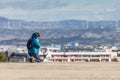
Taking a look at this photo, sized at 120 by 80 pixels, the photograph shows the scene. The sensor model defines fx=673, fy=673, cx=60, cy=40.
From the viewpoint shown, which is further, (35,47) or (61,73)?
(35,47)

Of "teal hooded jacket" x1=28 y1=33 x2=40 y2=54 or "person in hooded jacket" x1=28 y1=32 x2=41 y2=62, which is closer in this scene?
"person in hooded jacket" x1=28 y1=32 x2=41 y2=62

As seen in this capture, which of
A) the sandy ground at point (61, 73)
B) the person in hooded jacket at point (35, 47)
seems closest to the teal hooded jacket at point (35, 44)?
the person in hooded jacket at point (35, 47)

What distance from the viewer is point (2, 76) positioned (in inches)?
813

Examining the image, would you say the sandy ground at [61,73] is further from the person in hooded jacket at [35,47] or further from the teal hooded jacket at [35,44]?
the teal hooded jacket at [35,44]

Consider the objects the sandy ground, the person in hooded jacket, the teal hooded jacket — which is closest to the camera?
the sandy ground

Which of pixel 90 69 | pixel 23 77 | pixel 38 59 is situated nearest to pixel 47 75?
pixel 23 77

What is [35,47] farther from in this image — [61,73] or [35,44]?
[61,73]

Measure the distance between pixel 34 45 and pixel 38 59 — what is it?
881mm

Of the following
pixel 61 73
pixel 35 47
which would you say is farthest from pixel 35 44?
pixel 61 73

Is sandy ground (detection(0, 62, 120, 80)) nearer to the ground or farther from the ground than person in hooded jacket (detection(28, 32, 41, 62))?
nearer to the ground

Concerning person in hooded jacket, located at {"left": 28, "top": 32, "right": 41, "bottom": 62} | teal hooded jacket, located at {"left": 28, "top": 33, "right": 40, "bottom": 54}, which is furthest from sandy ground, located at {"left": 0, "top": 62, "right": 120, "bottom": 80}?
teal hooded jacket, located at {"left": 28, "top": 33, "right": 40, "bottom": 54}

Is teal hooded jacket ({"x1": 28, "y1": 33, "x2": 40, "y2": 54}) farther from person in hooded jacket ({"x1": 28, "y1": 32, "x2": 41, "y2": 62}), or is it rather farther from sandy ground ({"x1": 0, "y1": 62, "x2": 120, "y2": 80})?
sandy ground ({"x1": 0, "y1": 62, "x2": 120, "y2": 80})

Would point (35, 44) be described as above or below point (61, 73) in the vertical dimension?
above

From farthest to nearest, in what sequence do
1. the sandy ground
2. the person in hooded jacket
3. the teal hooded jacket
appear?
1. the teal hooded jacket
2. the person in hooded jacket
3. the sandy ground
